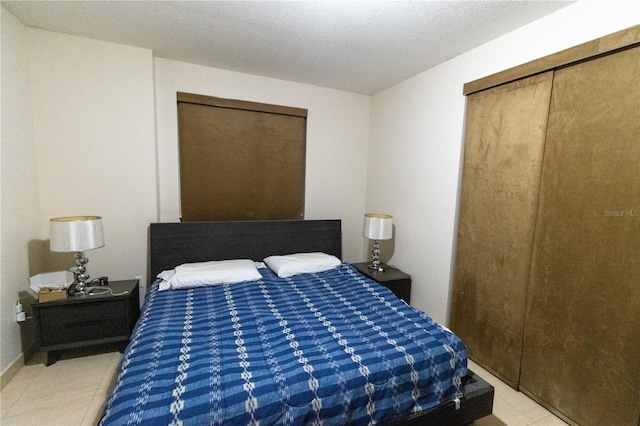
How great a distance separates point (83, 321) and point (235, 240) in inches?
50.8

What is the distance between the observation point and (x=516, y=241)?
6.64 ft

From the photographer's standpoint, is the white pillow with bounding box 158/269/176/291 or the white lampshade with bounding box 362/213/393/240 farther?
the white lampshade with bounding box 362/213/393/240

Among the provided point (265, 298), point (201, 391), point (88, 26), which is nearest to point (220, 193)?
point (265, 298)

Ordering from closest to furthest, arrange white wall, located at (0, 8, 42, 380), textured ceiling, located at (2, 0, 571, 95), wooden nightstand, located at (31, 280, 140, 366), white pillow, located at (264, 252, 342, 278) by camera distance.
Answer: textured ceiling, located at (2, 0, 571, 95)
white wall, located at (0, 8, 42, 380)
wooden nightstand, located at (31, 280, 140, 366)
white pillow, located at (264, 252, 342, 278)

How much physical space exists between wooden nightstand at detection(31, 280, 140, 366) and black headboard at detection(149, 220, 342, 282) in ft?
1.38

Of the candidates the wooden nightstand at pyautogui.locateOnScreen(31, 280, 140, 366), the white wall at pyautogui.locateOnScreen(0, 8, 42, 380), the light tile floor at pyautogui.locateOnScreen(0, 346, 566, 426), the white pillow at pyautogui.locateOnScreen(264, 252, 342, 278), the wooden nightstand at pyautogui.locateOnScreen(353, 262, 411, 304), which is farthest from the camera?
the wooden nightstand at pyautogui.locateOnScreen(353, 262, 411, 304)

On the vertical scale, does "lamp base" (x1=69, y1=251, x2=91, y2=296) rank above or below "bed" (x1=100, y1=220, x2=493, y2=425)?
above

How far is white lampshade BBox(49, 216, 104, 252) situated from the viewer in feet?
6.61

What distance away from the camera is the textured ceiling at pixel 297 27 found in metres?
1.81

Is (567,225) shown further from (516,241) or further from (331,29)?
(331,29)

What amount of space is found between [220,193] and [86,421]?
6.47ft

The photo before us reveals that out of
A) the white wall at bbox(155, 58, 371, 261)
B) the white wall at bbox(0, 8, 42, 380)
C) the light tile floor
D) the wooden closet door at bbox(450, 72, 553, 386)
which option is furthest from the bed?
the white wall at bbox(155, 58, 371, 261)

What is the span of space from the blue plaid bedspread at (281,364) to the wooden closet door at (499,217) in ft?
2.47

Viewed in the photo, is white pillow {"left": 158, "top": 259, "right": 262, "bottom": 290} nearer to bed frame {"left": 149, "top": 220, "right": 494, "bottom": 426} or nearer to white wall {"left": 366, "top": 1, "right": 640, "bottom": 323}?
A: bed frame {"left": 149, "top": 220, "right": 494, "bottom": 426}
